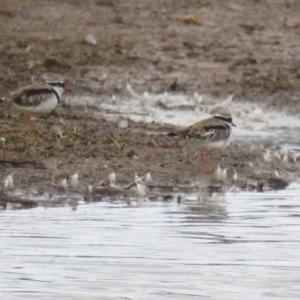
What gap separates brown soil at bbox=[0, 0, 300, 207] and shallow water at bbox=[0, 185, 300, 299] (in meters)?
1.24

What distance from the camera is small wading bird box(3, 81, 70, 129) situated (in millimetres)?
15018

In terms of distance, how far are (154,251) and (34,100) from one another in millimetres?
5582

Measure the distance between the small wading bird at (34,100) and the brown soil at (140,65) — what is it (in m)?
0.17

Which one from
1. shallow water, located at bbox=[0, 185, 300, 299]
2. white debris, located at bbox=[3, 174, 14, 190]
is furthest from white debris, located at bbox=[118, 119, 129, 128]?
white debris, located at bbox=[3, 174, 14, 190]

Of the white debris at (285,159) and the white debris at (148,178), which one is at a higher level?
the white debris at (285,159)

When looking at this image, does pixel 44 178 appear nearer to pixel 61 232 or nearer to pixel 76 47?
pixel 61 232

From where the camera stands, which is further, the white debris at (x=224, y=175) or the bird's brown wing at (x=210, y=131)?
the bird's brown wing at (x=210, y=131)

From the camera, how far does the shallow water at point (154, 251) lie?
8.69 m

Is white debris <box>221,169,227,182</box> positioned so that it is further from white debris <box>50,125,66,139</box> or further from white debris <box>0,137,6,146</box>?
white debris <box>0,137,6,146</box>

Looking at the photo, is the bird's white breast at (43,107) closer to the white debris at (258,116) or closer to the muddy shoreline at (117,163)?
the muddy shoreline at (117,163)

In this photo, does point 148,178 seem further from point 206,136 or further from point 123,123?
point 123,123

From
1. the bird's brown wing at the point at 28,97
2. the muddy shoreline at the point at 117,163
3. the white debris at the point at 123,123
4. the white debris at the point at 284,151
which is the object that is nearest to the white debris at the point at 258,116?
the muddy shoreline at the point at 117,163

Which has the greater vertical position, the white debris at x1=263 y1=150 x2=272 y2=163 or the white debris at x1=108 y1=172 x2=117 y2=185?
the white debris at x1=263 y1=150 x2=272 y2=163

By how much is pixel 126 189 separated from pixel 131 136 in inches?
102
